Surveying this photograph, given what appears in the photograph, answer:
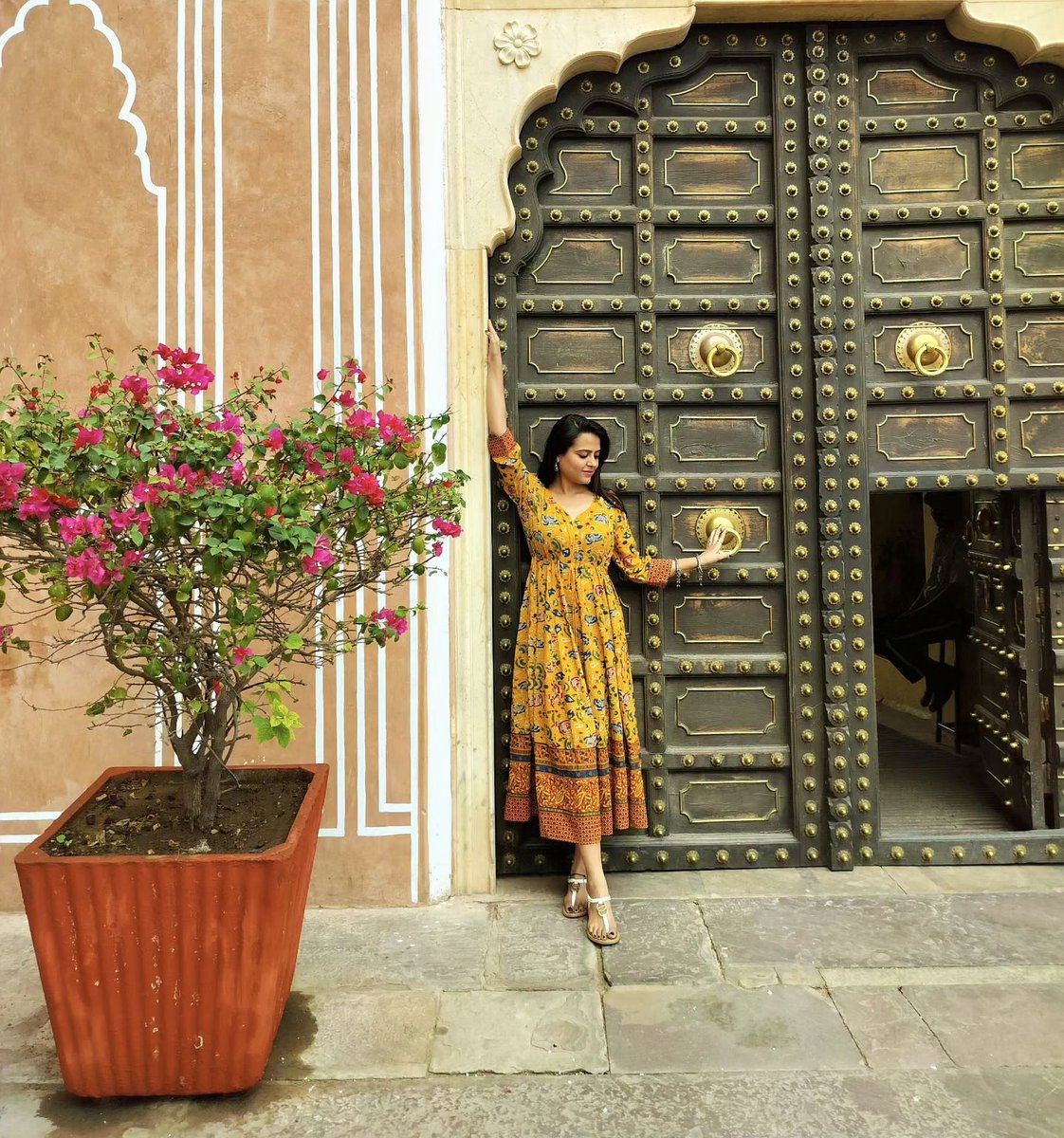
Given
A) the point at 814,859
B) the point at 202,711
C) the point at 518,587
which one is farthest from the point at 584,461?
the point at 814,859

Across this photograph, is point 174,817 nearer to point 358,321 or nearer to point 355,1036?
point 355,1036

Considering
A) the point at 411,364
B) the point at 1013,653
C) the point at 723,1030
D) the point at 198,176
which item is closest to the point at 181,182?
the point at 198,176

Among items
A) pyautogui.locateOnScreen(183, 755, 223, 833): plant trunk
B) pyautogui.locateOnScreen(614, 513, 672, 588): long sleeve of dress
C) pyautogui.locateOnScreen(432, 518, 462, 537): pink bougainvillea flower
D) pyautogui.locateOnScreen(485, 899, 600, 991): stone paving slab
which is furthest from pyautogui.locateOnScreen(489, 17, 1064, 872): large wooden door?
pyautogui.locateOnScreen(183, 755, 223, 833): plant trunk

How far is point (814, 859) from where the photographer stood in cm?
325

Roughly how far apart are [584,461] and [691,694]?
3.26 feet

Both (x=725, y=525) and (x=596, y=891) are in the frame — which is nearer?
(x=596, y=891)

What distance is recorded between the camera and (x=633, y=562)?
10.1ft

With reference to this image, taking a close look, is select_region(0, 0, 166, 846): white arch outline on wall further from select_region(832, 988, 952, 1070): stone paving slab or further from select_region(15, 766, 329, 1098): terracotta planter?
select_region(832, 988, 952, 1070): stone paving slab

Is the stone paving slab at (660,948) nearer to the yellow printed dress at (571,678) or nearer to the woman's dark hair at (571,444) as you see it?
the yellow printed dress at (571,678)

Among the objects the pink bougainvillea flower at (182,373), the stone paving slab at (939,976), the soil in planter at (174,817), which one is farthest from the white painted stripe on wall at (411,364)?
the stone paving slab at (939,976)

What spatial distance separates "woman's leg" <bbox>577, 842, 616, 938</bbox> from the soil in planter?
3.25ft

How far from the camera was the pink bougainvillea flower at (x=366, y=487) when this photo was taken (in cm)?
194

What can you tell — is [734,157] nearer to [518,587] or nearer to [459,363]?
[459,363]

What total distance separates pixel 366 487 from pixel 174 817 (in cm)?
100
